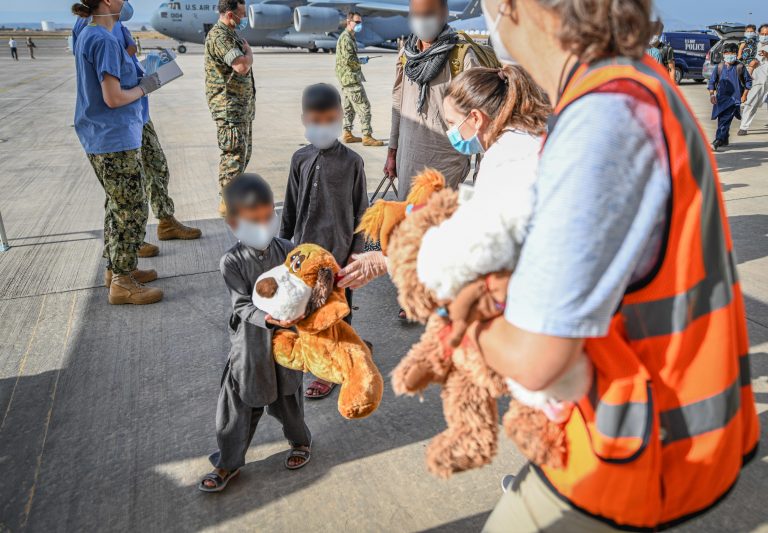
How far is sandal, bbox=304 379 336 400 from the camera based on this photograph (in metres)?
3.21

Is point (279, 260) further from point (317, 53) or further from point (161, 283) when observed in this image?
point (317, 53)

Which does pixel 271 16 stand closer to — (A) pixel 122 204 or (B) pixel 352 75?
(B) pixel 352 75

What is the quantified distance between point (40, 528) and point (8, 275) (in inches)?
123

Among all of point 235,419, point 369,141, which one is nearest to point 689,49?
point 369,141

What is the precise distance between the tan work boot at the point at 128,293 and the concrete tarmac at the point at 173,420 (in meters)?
0.11

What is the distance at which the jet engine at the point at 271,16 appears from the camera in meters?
29.8

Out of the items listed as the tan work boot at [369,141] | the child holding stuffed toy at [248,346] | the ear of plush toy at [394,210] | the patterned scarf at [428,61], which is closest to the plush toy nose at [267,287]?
the child holding stuffed toy at [248,346]

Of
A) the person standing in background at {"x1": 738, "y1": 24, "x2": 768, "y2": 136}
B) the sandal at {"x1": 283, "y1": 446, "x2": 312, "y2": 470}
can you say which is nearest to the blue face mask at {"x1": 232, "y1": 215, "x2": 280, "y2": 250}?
the sandal at {"x1": 283, "y1": 446, "x2": 312, "y2": 470}

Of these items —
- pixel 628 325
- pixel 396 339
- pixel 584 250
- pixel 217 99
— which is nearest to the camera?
pixel 584 250

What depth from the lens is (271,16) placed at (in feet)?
99.4

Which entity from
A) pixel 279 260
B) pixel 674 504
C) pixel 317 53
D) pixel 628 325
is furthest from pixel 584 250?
pixel 317 53

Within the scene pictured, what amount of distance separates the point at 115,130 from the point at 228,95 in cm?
165

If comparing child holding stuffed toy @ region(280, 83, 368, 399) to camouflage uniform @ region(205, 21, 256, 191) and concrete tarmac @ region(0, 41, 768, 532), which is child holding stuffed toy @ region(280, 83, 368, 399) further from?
camouflage uniform @ region(205, 21, 256, 191)

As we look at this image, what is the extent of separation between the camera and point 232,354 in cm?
242
